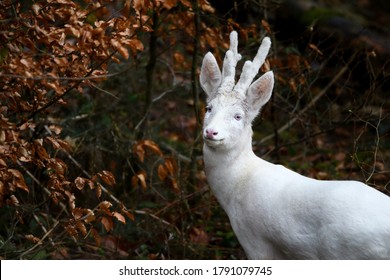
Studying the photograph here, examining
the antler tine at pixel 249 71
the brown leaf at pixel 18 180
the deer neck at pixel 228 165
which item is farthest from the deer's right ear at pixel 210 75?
the brown leaf at pixel 18 180

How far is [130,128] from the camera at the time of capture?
821 cm

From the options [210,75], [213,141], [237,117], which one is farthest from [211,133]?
[210,75]

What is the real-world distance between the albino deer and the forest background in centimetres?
69

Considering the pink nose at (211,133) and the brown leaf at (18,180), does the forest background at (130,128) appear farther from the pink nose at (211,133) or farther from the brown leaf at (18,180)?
the pink nose at (211,133)

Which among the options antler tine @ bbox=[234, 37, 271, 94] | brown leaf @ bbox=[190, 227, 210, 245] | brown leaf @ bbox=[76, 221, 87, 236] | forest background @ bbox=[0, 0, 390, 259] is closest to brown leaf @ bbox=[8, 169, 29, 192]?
forest background @ bbox=[0, 0, 390, 259]

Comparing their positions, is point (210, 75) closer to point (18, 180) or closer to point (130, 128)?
point (18, 180)

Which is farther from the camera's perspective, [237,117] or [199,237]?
[199,237]

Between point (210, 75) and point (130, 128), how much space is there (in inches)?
121

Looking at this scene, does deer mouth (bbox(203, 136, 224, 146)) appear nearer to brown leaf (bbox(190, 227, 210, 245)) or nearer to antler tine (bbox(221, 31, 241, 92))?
antler tine (bbox(221, 31, 241, 92))

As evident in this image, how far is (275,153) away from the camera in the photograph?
785 cm

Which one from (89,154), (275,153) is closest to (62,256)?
(89,154)

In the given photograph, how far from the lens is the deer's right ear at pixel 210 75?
5230mm

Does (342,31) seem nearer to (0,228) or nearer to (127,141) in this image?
(127,141)

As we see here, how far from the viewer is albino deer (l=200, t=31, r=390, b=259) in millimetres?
4285
